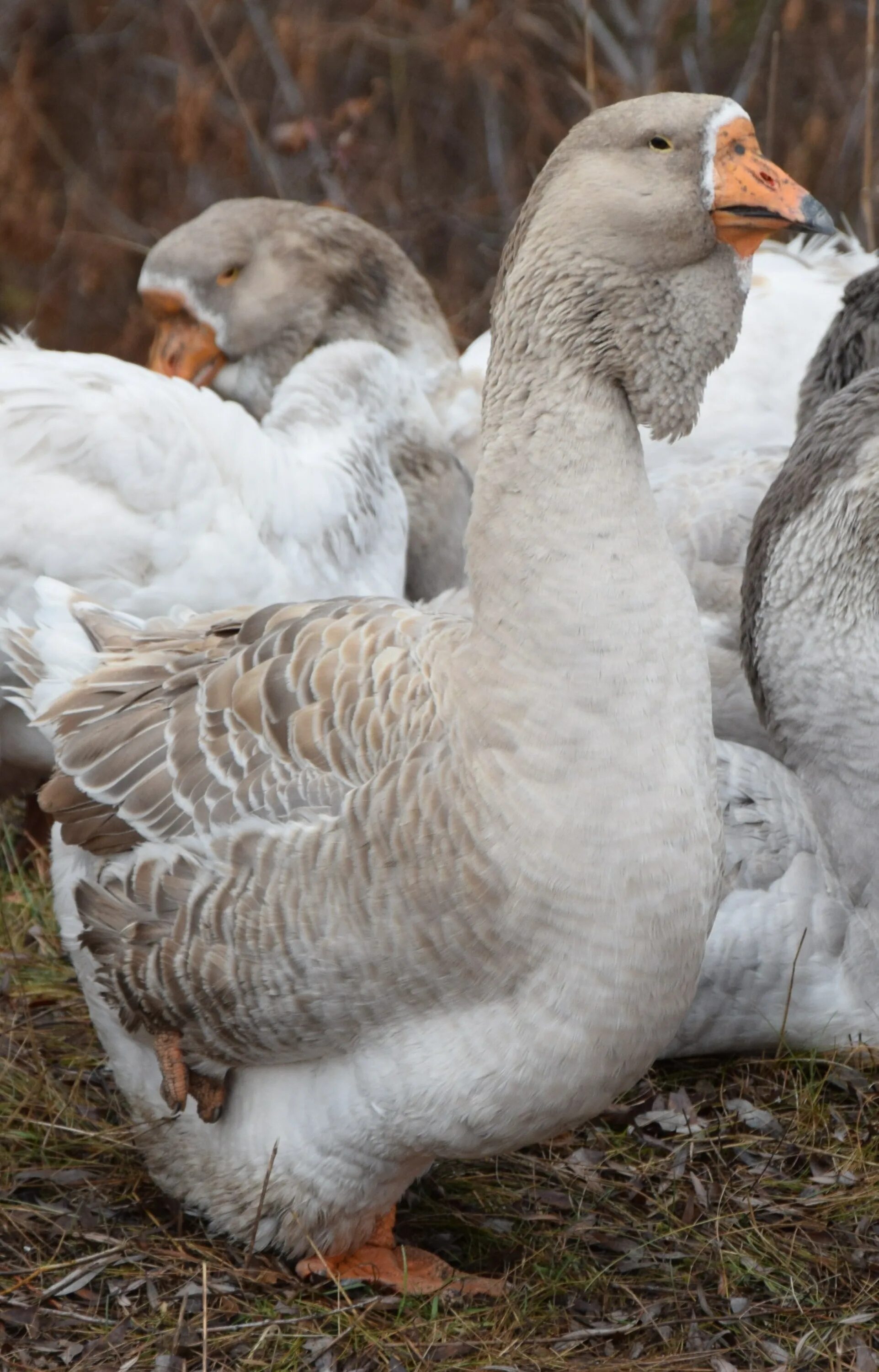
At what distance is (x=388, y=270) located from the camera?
605 centimetres

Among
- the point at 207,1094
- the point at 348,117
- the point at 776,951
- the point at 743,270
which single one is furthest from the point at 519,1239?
the point at 348,117

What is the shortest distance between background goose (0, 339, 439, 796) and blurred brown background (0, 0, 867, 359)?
12.1 ft

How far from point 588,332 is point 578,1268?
6.01ft

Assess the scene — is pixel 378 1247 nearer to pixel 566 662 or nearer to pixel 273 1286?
pixel 273 1286

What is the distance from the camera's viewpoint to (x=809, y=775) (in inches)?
164

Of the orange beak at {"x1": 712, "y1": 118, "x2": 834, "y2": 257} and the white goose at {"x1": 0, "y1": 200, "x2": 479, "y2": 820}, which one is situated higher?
the orange beak at {"x1": 712, "y1": 118, "x2": 834, "y2": 257}

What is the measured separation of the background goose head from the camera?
5.12 m

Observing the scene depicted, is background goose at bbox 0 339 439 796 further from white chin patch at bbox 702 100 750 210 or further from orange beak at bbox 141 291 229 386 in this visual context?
white chin patch at bbox 702 100 750 210

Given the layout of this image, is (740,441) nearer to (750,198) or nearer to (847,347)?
(847,347)

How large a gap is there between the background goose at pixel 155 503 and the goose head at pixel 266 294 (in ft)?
2.59

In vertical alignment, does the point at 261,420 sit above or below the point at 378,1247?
above

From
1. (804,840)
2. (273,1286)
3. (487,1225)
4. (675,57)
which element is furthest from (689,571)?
(675,57)

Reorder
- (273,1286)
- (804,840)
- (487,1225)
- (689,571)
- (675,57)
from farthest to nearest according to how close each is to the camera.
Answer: (675,57) < (689,571) < (804,840) < (487,1225) < (273,1286)

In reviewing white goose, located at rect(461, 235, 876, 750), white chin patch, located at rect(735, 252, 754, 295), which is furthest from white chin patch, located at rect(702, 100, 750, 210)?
white goose, located at rect(461, 235, 876, 750)
